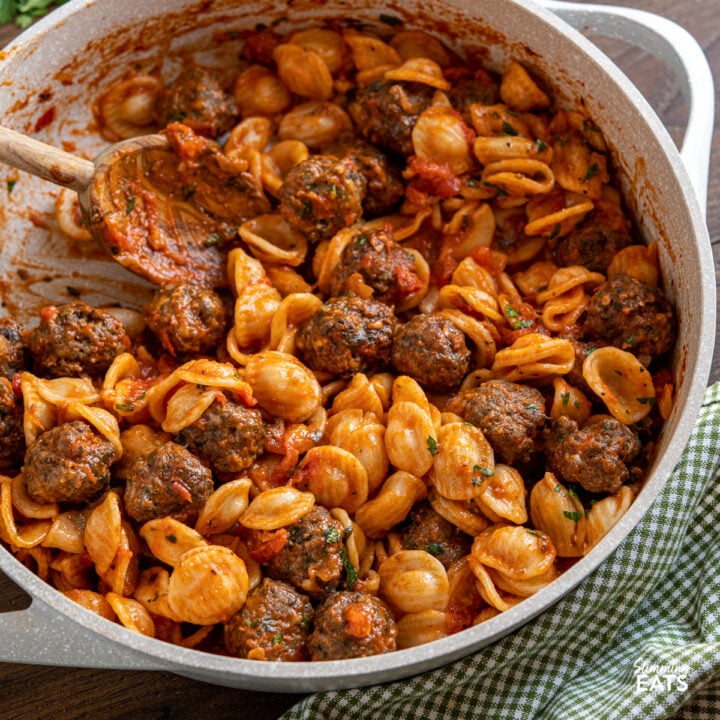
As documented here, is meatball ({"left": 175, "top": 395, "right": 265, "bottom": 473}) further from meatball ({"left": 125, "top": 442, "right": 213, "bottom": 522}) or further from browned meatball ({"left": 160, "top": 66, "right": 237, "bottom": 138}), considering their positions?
browned meatball ({"left": 160, "top": 66, "right": 237, "bottom": 138})

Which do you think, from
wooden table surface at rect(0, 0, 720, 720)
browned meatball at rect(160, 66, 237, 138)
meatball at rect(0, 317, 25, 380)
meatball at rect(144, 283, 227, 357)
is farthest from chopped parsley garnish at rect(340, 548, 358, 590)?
browned meatball at rect(160, 66, 237, 138)

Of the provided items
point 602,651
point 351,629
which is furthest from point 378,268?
point 602,651

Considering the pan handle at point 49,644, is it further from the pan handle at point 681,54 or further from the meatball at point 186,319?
the pan handle at point 681,54

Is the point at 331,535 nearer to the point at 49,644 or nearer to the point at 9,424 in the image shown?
the point at 49,644

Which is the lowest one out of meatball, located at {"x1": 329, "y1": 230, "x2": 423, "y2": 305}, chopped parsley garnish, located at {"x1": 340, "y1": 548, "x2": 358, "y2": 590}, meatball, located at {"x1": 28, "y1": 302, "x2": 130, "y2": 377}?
chopped parsley garnish, located at {"x1": 340, "y1": 548, "x2": 358, "y2": 590}

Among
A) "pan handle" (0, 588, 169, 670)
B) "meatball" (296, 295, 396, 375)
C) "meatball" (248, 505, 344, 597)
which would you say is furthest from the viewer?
"meatball" (296, 295, 396, 375)

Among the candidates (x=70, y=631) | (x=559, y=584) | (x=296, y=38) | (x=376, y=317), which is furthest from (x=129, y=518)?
(x=296, y=38)

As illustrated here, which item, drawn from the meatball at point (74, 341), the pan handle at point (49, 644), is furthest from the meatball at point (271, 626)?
the meatball at point (74, 341)

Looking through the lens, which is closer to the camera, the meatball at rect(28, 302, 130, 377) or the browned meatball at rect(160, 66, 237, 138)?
the meatball at rect(28, 302, 130, 377)
